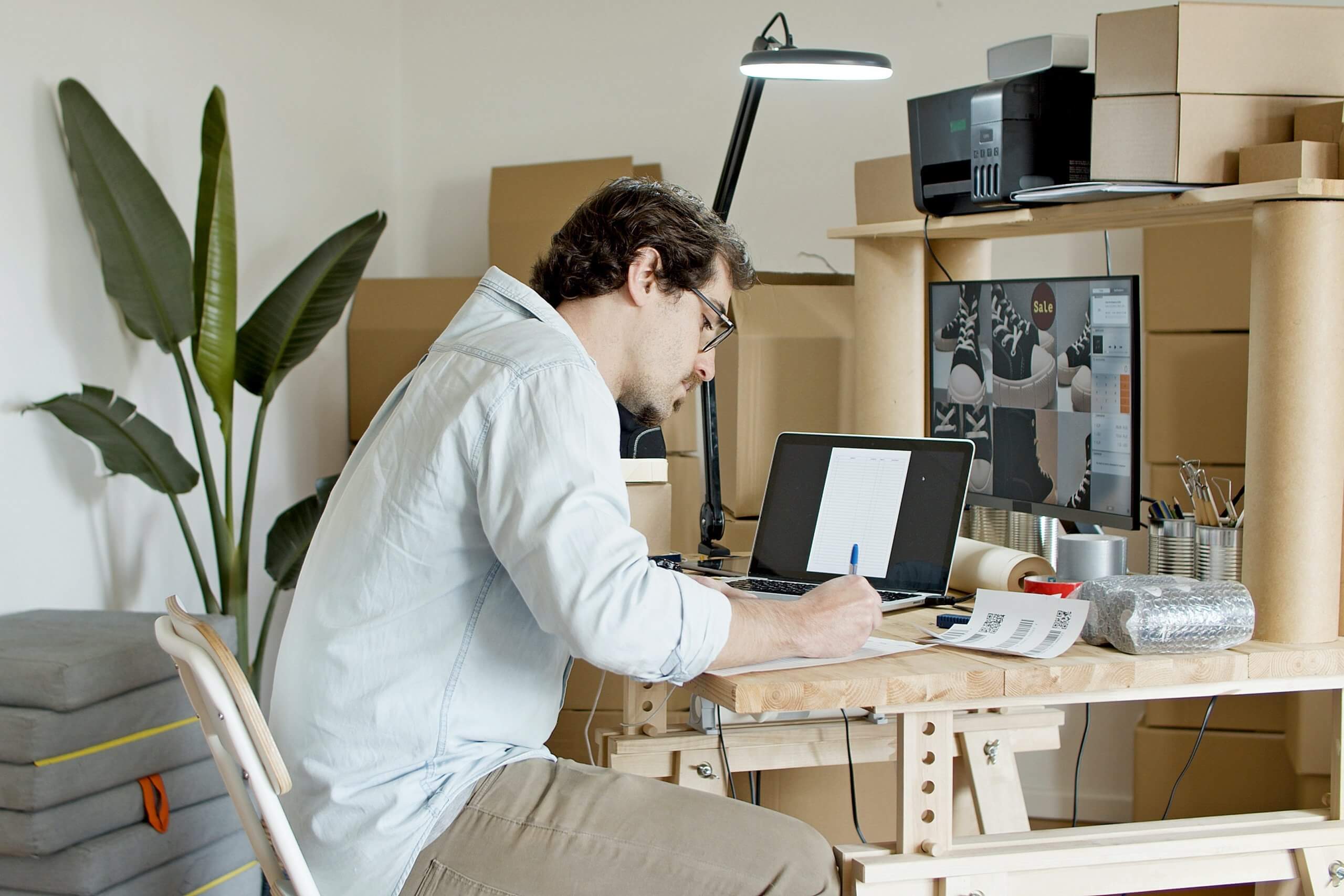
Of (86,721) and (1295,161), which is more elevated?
(1295,161)

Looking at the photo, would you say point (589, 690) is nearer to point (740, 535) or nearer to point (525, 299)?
point (740, 535)

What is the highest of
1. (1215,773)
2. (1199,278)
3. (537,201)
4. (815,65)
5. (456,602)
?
(815,65)

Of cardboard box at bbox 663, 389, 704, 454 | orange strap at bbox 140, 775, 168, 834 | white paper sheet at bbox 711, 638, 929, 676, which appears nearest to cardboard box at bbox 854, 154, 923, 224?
cardboard box at bbox 663, 389, 704, 454

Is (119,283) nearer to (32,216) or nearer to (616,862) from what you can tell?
(32,216)

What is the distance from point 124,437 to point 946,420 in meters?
1.58

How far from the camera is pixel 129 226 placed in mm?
2377

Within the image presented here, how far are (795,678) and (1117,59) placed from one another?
1.00 metres

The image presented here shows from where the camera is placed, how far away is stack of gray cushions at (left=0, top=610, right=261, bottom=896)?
6.08 ft

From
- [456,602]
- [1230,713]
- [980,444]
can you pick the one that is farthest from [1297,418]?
[1230,713]

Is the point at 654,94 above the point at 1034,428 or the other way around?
above

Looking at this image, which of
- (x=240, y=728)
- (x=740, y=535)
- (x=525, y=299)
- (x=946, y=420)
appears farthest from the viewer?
(x=740, y=535)

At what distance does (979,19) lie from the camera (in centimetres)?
324

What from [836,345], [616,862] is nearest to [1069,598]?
[616,862]

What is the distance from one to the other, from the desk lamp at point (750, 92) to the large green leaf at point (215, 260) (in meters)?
1.00
